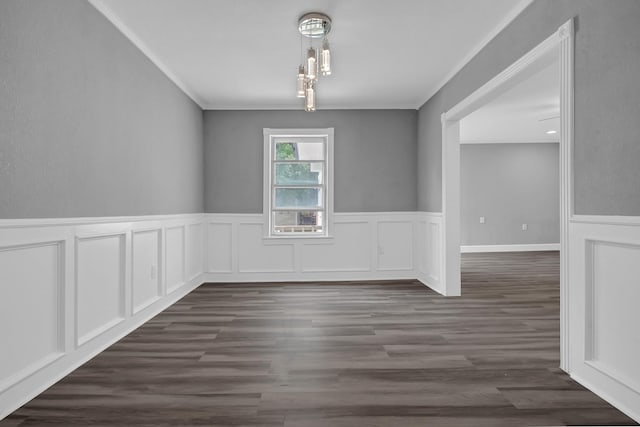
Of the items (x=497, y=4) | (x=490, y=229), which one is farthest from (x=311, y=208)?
(x=490, y=229)

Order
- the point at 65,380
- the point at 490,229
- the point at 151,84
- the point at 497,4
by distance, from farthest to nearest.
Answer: the point at 490,229 < the point at 151,84 < the point at 497,4 < the point at 65,380

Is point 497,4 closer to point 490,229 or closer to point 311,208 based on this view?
point 311,208

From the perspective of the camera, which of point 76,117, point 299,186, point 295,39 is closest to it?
point 76,117

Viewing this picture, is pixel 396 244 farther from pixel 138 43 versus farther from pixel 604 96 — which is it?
pixel 138 43

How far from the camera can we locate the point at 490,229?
29.1ft

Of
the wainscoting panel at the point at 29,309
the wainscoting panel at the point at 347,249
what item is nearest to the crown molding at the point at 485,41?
the wainscoting panel at the point at 347,249

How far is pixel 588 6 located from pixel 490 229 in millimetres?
7319

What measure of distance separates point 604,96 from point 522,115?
16.0ft

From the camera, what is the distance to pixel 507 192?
8930 millimetres

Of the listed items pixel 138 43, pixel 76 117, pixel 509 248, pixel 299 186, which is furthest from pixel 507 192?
pixel 76 117

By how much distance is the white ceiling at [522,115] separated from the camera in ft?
15.5

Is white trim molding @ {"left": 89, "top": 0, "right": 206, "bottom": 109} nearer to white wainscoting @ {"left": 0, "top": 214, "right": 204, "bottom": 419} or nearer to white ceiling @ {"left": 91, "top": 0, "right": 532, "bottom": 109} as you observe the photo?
white ceiling @ {"left": 91, "top": 0, "right": 532, "bottom": 109}

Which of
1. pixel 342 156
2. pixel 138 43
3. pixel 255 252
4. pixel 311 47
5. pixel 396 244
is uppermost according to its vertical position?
pixel 138 43

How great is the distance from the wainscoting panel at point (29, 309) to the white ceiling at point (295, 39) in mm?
1786
